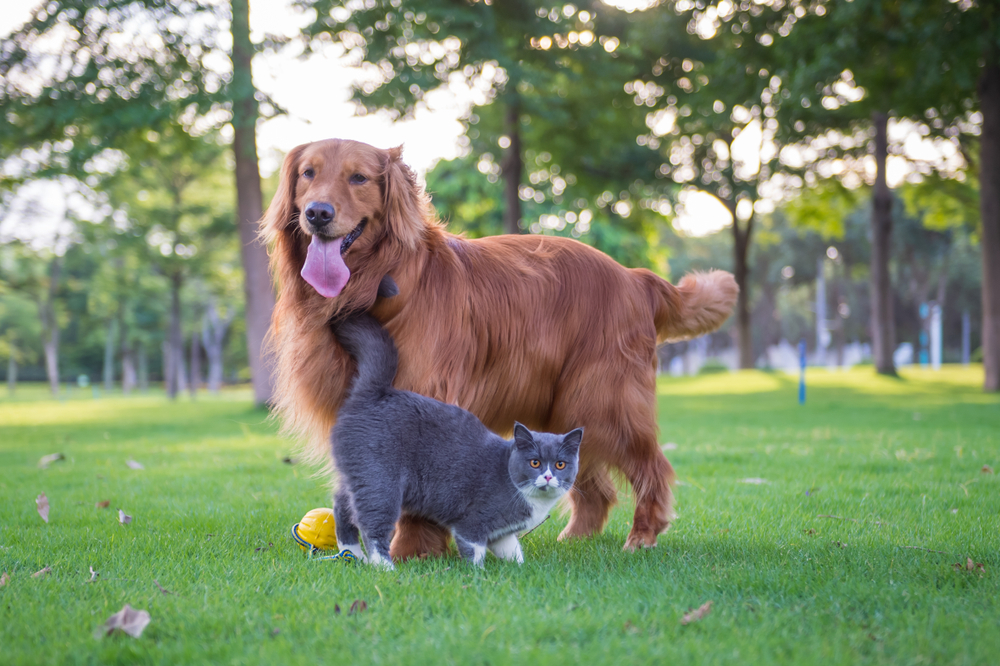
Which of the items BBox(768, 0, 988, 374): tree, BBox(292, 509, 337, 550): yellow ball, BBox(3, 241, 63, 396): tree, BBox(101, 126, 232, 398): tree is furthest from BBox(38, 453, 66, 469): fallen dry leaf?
BBox(3, 241, 63, 396): tree

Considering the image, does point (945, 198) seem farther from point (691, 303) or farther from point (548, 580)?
point (548, 580)

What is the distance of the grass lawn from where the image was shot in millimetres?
2408

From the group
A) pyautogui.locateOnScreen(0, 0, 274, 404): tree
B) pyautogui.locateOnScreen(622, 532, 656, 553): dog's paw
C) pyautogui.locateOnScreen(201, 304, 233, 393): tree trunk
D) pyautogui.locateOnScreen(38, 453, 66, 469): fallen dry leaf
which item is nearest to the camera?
pyautogui.locateOnScreen(622, 532, 656, 553): dog's paw

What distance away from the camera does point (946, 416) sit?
37.3 feet

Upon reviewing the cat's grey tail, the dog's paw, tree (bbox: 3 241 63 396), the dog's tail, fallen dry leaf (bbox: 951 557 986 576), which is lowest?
the dog's paw

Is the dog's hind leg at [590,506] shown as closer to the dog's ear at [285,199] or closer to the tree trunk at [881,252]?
the dog's ear at [285,199]

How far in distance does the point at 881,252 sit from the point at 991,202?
19.5ft

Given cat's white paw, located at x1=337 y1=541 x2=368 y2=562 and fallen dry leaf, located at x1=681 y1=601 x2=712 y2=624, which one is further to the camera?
cat's white paw, located at x1=337 y1=541 x2=368 y2=562

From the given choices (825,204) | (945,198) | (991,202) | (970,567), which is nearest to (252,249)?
(970,567)

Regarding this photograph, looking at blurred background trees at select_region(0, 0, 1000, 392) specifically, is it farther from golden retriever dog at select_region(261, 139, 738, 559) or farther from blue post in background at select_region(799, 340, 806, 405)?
blue post in background at select_region(799, 340, 806, 405)

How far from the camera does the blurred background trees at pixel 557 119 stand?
1254cm

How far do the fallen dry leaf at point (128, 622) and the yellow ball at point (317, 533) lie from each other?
4.44ft

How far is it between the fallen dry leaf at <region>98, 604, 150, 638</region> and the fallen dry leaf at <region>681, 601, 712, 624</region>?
1873 millimetres

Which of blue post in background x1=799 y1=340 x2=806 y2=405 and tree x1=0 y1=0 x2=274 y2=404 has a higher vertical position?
tree x1=0 y1=0 x2=274 y2=404
